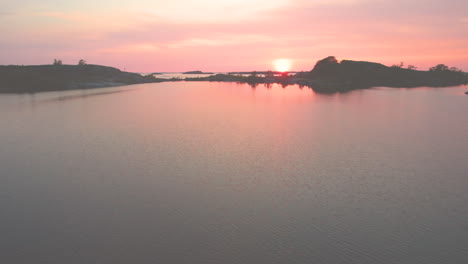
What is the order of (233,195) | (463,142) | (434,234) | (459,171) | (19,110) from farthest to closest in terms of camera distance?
(19,110) < (463,142) < (459,171) < (233,195) < (434,234)

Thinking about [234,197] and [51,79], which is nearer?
[234,197]

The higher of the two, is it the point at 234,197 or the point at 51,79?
the point at 51,79

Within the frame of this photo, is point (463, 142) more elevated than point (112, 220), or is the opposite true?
point (463, 142)

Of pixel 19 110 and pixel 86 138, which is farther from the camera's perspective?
pixel 19 110

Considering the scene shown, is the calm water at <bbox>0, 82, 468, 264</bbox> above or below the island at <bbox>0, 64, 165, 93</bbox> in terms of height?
below

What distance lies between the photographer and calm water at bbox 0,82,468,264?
15859 mm

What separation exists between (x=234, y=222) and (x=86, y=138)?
32.1 metres


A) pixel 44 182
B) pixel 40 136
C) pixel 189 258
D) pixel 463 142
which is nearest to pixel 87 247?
pixel 189 258

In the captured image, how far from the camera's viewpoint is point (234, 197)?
72.6 feet

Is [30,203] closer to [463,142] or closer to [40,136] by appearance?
[40,136]

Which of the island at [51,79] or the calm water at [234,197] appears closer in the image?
the calm water at [234,197]

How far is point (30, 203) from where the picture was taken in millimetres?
21266

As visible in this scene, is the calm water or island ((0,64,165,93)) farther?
island ((0,64,165,93))

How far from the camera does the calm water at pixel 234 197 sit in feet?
52.0
